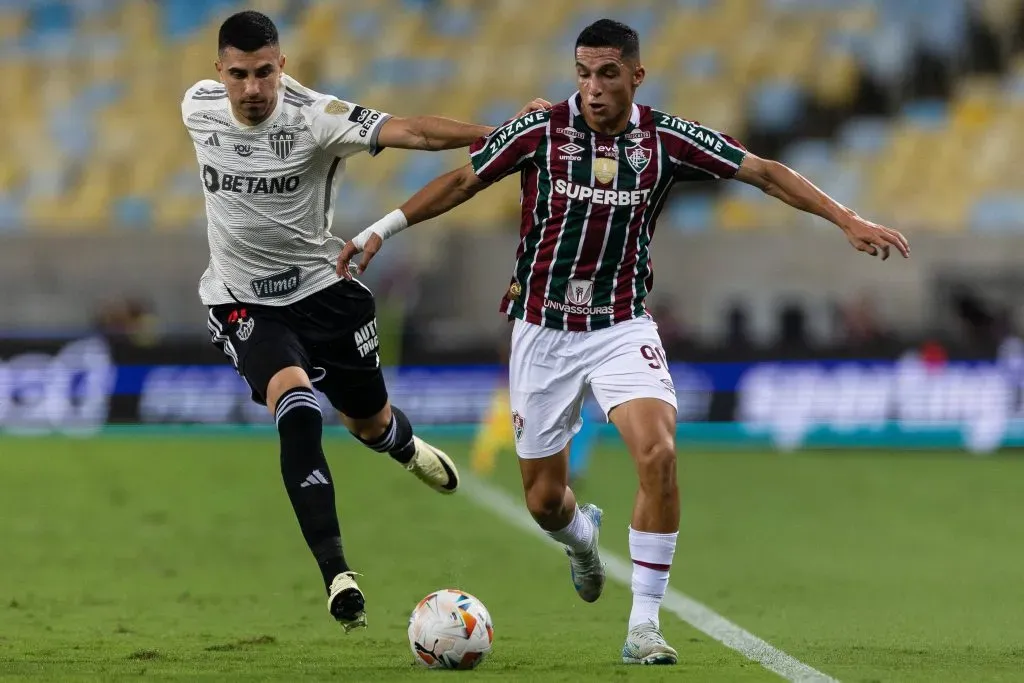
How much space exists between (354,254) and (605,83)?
4.38 feet

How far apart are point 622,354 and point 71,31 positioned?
74.8ft

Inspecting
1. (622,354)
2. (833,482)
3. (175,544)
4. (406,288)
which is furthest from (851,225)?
(406,288)

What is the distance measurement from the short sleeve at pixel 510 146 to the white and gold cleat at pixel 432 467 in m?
2.22

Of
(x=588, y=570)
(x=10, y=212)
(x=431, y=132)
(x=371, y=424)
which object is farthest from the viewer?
(x=10, y=212)

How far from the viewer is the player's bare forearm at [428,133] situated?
24.8 ft

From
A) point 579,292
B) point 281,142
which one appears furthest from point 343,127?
point 579,292

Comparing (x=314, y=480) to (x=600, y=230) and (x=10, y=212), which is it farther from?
(x=10, y=212)

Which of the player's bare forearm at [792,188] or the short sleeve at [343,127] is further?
the short sleeve at [343,127]

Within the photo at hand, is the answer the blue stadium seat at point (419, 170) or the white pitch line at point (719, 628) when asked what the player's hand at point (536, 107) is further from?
the blue stadium seat at point (419, 170)

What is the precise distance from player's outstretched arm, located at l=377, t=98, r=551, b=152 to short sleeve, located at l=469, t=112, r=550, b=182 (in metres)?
0.15

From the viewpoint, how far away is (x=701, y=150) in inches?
287

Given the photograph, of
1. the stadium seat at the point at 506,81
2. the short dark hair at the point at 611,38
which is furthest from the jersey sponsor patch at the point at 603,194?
the stadium seat at the point at 506,81

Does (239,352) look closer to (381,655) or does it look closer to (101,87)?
(381,655)

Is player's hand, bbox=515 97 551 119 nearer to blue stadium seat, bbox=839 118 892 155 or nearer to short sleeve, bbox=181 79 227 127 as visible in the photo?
short sleeve, bbox=181 79 227 127
